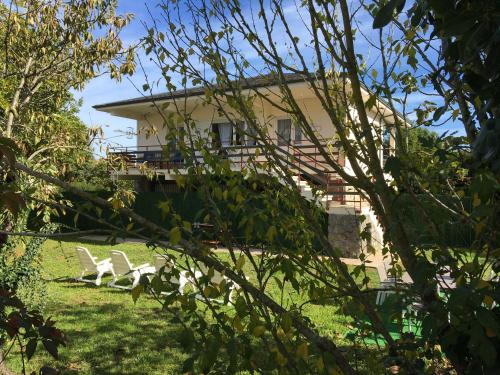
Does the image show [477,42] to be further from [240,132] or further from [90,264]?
[90,264]

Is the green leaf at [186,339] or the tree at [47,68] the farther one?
the tree at [47,68]

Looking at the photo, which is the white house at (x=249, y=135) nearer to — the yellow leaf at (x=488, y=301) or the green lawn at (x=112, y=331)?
the yellow leaf at (x=488, y=301)

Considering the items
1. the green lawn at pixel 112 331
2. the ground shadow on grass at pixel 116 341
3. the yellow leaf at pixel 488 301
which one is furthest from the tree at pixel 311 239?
the ground shadow on grass at pixel 116 341

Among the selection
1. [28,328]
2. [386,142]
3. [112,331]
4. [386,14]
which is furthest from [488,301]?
[112,331]

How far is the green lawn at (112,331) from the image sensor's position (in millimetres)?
5340

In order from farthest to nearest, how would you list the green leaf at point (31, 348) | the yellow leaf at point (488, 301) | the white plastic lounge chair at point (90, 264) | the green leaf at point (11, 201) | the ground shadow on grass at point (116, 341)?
the white plastic lounge chair at point (90, 264)
the ground shadow on grass at point (116, 341)
the green leaf at point (31, 348)
the green leaf at point (11, 201)
the yellow leaf at point (488, 301)

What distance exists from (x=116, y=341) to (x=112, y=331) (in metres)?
0.48

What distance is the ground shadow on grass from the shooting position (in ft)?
17.4

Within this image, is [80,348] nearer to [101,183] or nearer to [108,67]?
[101,183]

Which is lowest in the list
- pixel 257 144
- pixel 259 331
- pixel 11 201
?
pixel 259 331

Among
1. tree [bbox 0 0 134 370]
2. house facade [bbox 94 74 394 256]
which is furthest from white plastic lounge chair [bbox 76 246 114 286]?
tree [bbox 0 0 134 370]

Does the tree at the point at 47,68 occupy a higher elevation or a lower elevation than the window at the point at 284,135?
higher

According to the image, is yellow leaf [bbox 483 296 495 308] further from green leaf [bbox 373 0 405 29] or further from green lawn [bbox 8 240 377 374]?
green lawn [bbox 8 240 377 374]

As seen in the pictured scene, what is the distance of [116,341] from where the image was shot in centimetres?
624
